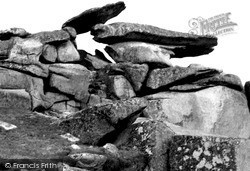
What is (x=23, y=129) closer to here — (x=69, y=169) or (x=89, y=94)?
(x=69, y=169)

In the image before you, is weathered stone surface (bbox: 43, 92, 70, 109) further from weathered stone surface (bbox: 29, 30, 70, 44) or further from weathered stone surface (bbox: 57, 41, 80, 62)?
weathered stone surface (bbox: 29, 30, 70, 44)

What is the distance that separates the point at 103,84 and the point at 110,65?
4.73 feet

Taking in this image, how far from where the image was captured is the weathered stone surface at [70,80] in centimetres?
2395

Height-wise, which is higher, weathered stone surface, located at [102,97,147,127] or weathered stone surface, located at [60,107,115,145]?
weathered stone surface, located at [102,97,147,127]

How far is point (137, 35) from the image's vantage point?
28.6 meters

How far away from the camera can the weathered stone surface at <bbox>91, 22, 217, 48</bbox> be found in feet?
92.2

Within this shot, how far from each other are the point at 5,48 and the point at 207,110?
14.6 metres

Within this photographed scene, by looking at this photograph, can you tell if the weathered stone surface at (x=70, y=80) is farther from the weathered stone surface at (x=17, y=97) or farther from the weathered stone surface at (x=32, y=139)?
the weathered stone surface at (x=32, y=139)

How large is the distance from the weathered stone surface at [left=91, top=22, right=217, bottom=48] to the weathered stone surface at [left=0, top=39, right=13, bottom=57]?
6.41m

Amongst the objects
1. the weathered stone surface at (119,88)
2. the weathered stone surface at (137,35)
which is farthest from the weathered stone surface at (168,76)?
the weathered stone surface at (137,35)

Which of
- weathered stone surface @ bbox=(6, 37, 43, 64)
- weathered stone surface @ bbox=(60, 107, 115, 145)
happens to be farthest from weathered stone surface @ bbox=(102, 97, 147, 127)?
weathered stone surface @ bbox=(6, 37, 43, 64)

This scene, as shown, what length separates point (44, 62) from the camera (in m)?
25.0

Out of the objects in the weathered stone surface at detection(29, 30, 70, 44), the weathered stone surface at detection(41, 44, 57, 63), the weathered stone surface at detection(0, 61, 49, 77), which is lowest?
the weathered stone surface at detection(0, 61, 49, 77)

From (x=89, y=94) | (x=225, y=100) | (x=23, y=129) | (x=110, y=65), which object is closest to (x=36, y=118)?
(x=23, y=129)
